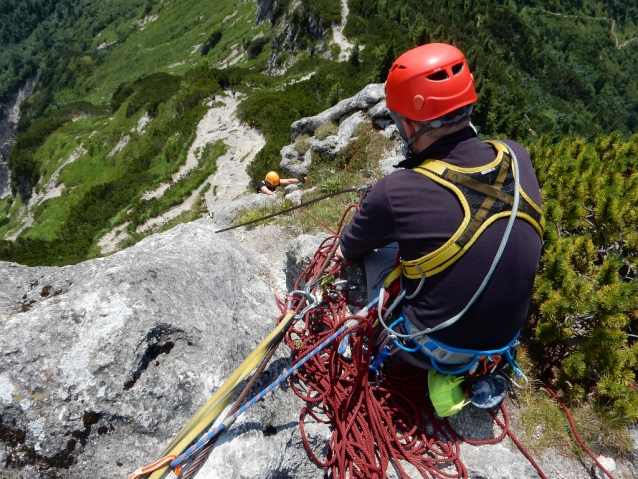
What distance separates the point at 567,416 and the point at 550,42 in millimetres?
174401

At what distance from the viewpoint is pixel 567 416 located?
3668mm

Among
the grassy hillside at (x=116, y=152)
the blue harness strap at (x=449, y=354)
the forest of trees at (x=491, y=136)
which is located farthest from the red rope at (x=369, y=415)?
the grassy hillside at (x=116, y=152)

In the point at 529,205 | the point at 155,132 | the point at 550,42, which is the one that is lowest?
the point at 550,42

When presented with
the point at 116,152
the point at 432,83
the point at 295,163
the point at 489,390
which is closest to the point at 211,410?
the point at 489,390

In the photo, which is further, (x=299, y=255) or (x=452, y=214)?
(x=299, y=255)

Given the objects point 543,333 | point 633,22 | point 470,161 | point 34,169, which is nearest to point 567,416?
point 543,333

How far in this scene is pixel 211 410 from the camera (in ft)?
9.93

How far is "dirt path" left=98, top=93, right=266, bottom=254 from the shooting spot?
19.9m

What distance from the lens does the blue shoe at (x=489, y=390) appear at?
12.0 ft

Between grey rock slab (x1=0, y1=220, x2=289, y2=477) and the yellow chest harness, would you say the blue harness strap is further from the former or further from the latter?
grey rock slab (x1=0, y1=220, x2=289, y2=477)

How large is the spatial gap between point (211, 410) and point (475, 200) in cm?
265

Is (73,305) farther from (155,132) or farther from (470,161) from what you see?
(155,132)

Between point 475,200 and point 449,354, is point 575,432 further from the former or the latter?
point 475,200

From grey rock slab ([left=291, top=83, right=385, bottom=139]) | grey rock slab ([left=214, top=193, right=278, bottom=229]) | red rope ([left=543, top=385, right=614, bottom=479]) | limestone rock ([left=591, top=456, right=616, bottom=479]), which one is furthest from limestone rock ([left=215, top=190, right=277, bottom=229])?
limestone rock ([left=591, top=456, right=616, bottom=479])
